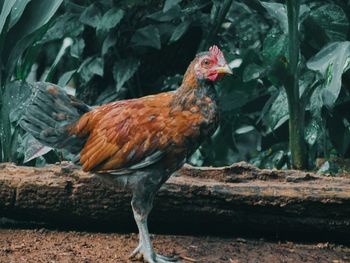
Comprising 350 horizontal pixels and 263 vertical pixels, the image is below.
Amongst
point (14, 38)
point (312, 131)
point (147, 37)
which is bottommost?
point (312, 131)

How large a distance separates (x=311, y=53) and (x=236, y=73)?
45 cm

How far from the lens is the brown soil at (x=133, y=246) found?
110 inches

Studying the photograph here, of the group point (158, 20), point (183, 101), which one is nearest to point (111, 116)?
point (183, 101)

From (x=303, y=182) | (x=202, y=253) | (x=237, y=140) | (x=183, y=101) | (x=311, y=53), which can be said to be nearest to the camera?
(x=183, y=101)

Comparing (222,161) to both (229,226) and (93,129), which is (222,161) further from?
(93,129)

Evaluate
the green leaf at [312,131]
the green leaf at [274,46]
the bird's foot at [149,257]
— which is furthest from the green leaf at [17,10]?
the green leaf at [312,131]

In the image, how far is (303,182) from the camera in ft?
10.2

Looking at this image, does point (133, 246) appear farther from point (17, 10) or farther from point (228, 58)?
point (228, 58)

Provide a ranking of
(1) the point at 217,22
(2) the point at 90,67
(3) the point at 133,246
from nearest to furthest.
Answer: (3) the point at 133,246, (1) the point at 217,22, (2) the point at 90,67

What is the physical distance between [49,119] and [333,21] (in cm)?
196

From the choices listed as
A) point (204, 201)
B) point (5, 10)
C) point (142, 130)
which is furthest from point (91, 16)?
point (142, 130)

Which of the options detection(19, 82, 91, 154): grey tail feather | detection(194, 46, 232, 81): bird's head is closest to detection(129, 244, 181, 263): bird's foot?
detection(19, 82, 91, 154): grey tail feather

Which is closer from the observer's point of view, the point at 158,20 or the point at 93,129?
the point at 93,129

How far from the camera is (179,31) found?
4539 mm
